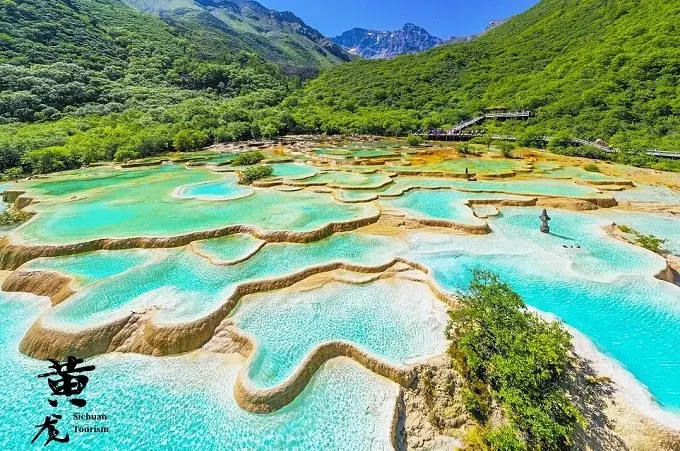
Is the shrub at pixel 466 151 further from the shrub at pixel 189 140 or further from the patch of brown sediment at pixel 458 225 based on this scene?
the shrub at pixel 189 140

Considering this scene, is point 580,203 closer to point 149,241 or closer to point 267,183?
point 267,183

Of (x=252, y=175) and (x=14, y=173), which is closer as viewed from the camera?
(x=252, y=175)

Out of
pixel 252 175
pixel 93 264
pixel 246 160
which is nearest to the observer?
pixel 93 264

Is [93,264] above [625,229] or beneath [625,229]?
beneath

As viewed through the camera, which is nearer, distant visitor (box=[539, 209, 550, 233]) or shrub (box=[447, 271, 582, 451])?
shrub (box=[447, 271, 582, 451])

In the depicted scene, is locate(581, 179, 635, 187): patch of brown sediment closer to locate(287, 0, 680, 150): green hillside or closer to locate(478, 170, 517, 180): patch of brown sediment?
locate(478, 170, 517, 180): patch of brown sediment

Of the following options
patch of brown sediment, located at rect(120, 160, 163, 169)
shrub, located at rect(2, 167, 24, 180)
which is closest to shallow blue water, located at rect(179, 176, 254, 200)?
patch of brown sediment, located at rect(120, 160, 163, 169)

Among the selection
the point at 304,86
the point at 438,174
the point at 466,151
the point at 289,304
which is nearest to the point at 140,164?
the point at 438,174

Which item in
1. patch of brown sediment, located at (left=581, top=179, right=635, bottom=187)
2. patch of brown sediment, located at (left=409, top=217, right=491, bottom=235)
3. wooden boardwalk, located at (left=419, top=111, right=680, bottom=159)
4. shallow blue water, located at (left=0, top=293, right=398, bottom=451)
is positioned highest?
wooden boardwalk, located at (left=419, top=111, right=680, bottom=159)
